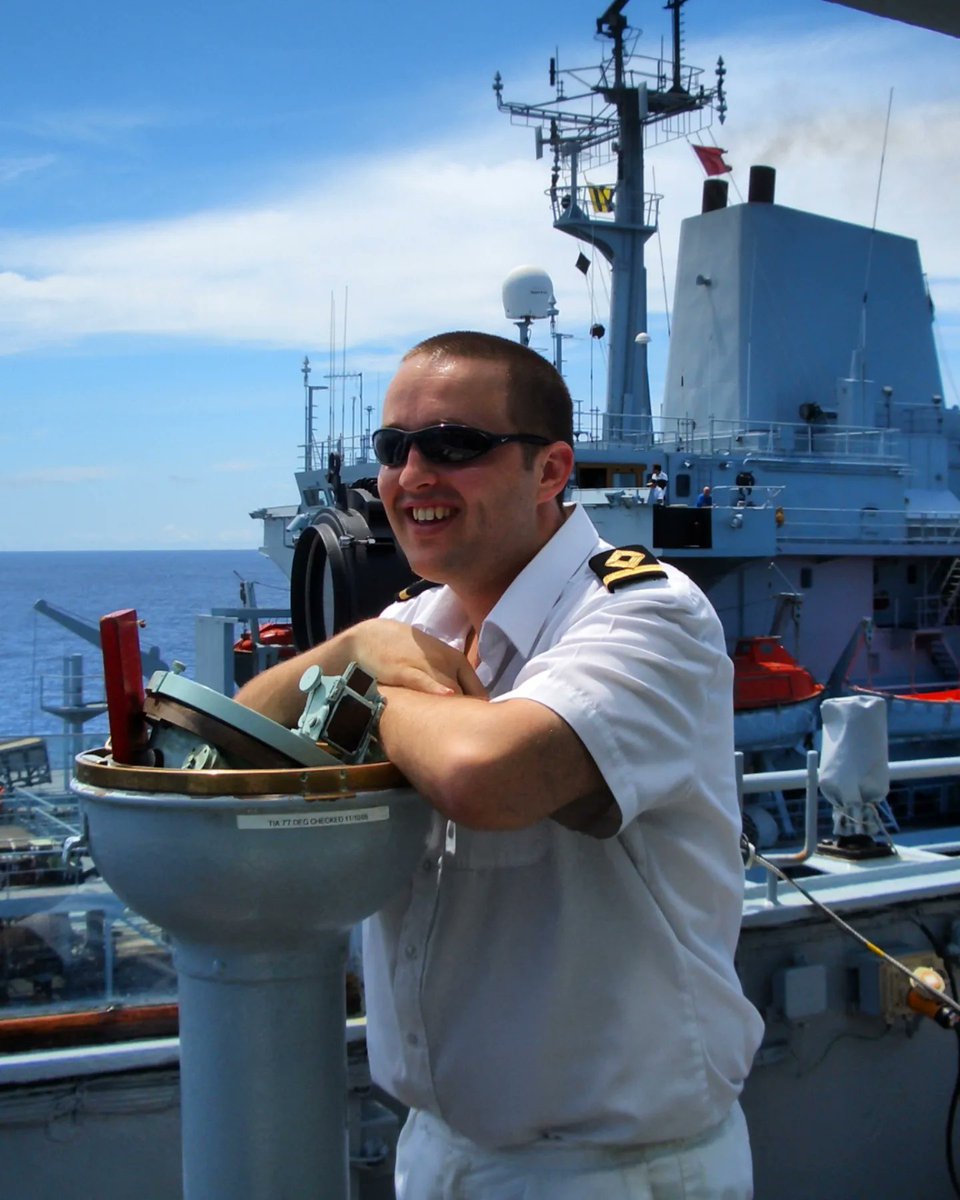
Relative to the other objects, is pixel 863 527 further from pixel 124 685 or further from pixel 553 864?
pixel 124 685

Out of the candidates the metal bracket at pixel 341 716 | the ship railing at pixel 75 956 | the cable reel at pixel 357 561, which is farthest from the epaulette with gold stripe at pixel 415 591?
the ship railing at pixel 75 956

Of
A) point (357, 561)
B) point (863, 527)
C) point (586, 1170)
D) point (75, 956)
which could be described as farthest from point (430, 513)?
point (863, 527)

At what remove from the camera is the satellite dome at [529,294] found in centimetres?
1859

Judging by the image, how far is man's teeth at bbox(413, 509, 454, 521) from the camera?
5.22ft

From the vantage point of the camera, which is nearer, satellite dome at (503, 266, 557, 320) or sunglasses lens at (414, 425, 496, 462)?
sunglasses lens at (414, 425, 496, 462)

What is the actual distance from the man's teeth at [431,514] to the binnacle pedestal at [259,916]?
344mm

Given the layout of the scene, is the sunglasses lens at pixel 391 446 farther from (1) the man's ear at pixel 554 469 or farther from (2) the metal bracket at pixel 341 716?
(2) the metal bracket at pixel 341 716

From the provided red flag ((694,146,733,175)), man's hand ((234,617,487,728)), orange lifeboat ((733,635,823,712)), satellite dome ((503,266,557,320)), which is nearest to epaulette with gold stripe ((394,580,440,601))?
man's hand ((234,617,487,728))

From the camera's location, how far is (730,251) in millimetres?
23047

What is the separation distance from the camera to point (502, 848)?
152cm

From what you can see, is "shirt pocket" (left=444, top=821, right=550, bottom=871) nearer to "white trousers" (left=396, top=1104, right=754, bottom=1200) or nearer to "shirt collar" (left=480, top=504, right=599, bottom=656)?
"shirt collar" (left=480, top=504, right=599, bottom=656)

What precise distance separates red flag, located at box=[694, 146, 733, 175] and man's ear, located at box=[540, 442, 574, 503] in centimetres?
2396

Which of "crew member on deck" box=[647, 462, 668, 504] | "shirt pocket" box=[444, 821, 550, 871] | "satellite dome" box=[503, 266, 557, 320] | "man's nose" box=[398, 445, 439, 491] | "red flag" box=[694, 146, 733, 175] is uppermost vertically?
"red flag" box=[694, 146, 733, 175]

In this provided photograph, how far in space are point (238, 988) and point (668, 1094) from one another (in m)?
0.52
